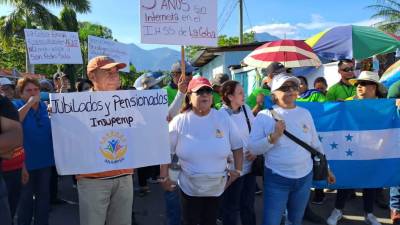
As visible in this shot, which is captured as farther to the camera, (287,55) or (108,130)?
(287,55)

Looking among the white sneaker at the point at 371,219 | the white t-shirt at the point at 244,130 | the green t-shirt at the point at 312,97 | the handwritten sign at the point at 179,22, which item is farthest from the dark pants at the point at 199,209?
the green t-shirt at the point at 312,97

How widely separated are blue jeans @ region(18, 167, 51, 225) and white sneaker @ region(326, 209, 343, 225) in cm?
334

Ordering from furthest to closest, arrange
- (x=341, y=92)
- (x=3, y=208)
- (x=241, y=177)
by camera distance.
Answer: (x=341, y=92) < (x=241, y=177) < (x=3, y=208)

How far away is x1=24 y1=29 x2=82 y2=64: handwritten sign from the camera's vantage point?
7.02 meters

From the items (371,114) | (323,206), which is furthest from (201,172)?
(323,206)

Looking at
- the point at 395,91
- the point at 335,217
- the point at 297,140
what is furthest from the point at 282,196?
the point at 395,91

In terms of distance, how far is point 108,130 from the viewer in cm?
310

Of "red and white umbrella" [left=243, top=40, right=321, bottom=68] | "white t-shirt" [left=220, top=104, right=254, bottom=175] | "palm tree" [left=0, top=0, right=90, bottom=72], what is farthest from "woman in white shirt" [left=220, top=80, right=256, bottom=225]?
"palm tree" [left=0, top=0, right=90, bottom=72]

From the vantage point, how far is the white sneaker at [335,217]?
15.8 feet

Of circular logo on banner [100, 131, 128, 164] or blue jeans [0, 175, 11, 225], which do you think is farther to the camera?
circular logo on banner [100, 131, 128, 164]

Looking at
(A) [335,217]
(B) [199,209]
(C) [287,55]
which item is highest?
(C) [287,55]

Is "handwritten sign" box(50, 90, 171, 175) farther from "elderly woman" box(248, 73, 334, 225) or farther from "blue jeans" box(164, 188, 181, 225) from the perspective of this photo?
"blue jeans" box(164, 188, 181, 225)

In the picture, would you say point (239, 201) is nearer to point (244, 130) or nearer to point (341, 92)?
point (244, 130)

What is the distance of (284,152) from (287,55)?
12.6ft
